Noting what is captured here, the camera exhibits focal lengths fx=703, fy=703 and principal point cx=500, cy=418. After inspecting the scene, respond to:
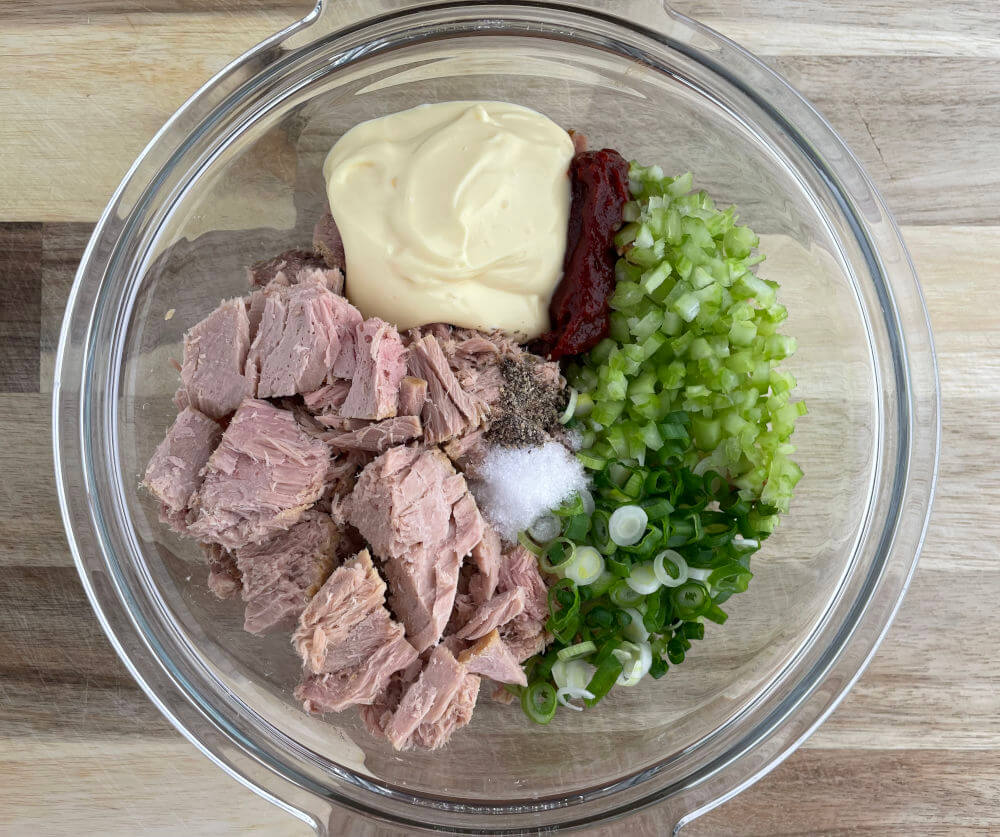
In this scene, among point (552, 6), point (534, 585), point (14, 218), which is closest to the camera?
point (534, 585)

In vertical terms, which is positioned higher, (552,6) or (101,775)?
(552,6)

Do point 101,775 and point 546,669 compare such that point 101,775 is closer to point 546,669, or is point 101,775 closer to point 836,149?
point 546,669

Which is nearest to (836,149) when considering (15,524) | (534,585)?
(534,585)

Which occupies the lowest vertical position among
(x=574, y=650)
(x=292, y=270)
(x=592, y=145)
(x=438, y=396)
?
(x=574, y=650)

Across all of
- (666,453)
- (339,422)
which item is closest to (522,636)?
(666,453)

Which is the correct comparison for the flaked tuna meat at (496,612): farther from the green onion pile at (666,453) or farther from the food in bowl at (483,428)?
the green onion pile at (666,453)

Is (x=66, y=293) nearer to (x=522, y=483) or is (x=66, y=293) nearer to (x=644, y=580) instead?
(x=522, y=483)

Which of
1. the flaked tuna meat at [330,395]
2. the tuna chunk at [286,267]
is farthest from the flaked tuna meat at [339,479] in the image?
the tuna chunk at [286,267]

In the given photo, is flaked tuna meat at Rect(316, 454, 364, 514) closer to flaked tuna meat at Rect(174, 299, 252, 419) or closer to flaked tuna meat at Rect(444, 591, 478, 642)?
flaked tuna meat at Rect(174, 299, 252, 419)
